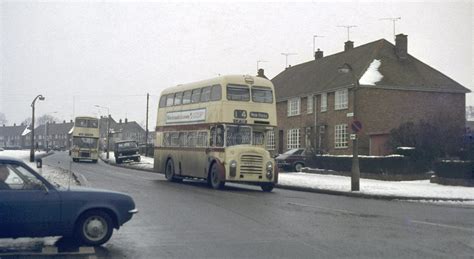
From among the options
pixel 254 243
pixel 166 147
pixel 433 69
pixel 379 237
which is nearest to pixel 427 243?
pixel 379 237

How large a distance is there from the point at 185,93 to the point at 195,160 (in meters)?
3.50

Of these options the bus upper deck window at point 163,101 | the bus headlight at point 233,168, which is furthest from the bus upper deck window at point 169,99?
the bus headlight at point 233,168

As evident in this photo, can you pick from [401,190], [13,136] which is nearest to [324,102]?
[401,190]

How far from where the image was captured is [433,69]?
48.1 m

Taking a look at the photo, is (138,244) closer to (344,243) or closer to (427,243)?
(344,243)

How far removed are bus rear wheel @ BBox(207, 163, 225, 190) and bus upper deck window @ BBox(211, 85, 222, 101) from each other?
2716mm

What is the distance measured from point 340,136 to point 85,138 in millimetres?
26957

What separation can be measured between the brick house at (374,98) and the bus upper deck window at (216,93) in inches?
710

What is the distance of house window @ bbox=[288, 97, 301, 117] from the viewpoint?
52500mm

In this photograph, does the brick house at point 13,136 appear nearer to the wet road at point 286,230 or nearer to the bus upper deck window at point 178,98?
the bus upper deck window at point 178,98

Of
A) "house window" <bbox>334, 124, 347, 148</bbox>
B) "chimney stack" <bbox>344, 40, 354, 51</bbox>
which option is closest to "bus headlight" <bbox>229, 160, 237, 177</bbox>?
"house window" <bbox>334, 124, 347, 148</bbox>

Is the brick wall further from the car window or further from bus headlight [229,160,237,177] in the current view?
the car window

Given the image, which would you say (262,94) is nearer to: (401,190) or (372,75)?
(401,190)

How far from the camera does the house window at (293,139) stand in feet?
171
